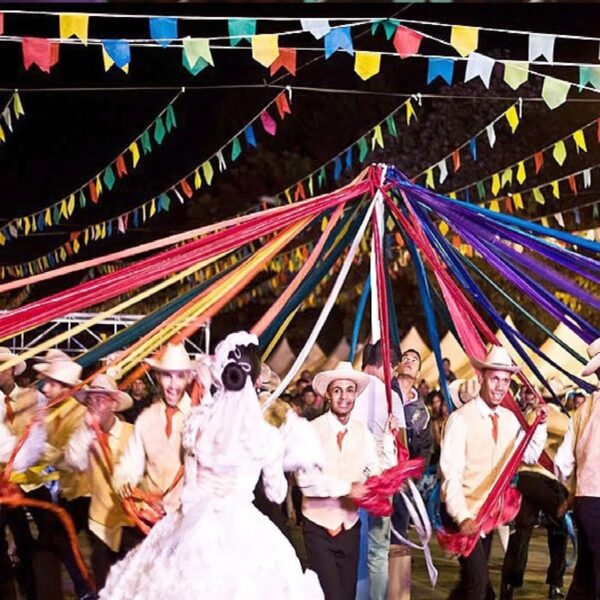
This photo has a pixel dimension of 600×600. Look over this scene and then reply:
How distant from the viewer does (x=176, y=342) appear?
21.5ft

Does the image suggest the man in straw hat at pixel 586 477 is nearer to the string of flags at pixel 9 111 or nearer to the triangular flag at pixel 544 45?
the triangular flag at pixel 544 45

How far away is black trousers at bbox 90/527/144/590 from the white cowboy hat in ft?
8.44

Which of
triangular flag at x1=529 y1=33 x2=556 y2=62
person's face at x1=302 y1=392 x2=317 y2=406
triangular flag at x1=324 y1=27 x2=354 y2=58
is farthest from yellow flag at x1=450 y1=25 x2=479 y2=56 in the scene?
person's face at x1=302 y1=392 x2=317 y2=406

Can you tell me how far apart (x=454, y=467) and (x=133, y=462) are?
5.43ft

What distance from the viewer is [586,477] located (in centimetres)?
675

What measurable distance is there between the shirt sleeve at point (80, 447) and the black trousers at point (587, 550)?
2636mm

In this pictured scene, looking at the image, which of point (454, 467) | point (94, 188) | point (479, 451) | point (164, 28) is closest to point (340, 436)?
point (454, 467)

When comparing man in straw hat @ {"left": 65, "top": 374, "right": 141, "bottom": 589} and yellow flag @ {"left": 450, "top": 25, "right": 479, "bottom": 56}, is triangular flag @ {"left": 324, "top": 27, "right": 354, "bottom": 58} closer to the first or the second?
yellow flag @ {"left": 450, "top": 25, "right": 479, "bottom": 56}

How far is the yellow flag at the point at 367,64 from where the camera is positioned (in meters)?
7.46

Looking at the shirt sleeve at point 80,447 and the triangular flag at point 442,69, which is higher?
the triangular flag at point 442,69

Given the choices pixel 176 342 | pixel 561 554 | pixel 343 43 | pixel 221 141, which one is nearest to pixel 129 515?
pixel 176 342

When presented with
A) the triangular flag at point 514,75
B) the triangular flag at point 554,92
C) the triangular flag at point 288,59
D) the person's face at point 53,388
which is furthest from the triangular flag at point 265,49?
the person's face at point 53,388

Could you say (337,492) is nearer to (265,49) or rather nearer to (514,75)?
(265,49)

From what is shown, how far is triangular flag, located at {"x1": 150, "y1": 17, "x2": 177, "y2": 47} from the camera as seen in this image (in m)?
6.58
